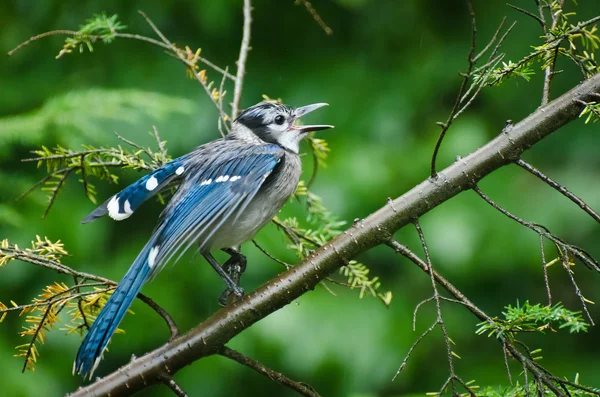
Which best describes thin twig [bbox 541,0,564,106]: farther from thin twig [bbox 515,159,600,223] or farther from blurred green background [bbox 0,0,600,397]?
blurred green background [bbox 0,0,600,397]

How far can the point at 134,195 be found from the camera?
97.4 inches

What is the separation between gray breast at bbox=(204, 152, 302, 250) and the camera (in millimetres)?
2676

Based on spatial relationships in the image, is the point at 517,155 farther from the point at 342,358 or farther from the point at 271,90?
the point at 271,90

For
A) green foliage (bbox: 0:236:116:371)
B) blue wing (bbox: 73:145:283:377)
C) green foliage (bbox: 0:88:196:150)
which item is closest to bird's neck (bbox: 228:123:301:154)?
blue wing (bbox: 73:145:283:377)

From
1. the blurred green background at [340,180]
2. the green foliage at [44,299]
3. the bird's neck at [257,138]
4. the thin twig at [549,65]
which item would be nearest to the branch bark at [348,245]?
the thin twig at [549,65]

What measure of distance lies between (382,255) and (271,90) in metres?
1.18

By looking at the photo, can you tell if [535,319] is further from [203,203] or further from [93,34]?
[93,34]

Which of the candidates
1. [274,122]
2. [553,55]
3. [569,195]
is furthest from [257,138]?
[569,195]

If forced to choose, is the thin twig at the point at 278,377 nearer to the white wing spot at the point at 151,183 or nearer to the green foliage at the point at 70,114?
the white wing spot at the point at 151,183

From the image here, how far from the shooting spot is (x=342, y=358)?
3.77m

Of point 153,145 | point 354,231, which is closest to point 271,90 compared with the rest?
point 153,145

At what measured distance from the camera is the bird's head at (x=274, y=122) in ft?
10.1

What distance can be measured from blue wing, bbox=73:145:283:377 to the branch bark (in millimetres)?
250

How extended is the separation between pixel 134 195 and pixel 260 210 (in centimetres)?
47
